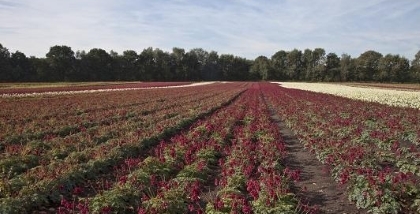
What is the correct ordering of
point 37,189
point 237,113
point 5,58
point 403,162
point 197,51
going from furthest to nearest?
point 197,51 → point 5,58 → point 237,113 → point 403,162 → point 37,189

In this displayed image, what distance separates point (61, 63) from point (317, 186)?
363 ft

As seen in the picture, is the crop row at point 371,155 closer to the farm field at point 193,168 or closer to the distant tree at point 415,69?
the farm field at point 193,168

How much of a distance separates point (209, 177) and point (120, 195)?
3333 millimetres

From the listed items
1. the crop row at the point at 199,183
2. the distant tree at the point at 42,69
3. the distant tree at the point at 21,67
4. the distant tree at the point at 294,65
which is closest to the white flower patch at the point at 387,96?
the crop row at the point at 199,183

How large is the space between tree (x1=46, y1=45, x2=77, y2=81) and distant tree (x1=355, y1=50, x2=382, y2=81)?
328ft

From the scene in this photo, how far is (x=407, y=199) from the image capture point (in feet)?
27.9

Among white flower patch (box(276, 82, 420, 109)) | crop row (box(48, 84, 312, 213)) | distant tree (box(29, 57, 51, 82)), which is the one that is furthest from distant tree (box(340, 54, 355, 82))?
crop row (box(48, 84, 312, 213))

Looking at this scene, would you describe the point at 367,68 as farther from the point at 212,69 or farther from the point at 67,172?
the point at 67,172

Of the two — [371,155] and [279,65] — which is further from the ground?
[279,65]

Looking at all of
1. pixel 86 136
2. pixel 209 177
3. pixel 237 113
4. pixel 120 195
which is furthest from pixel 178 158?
pixel 237 113

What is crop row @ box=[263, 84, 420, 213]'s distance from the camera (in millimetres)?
8406

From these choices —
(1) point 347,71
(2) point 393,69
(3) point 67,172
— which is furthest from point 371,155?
(2) point 393,69

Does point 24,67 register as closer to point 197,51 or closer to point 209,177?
point 197,51

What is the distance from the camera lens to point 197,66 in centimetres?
14862
